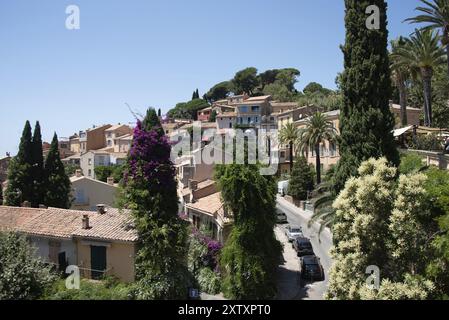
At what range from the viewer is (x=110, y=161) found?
8050 cm

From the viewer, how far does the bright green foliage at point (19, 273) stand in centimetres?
1802

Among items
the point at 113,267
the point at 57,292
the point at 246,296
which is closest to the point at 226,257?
the point at 246,296

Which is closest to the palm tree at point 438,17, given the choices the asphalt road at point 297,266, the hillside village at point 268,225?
the hillside village at point 268,225

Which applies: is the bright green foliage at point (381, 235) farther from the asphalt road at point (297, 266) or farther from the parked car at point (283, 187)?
the parked car at point (283, 187)

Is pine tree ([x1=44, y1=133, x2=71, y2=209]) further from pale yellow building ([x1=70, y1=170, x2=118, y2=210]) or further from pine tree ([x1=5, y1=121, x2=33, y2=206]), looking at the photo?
pine tree ([x1=5, y1=121, x2=33, y2=206])

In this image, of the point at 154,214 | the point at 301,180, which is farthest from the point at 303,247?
the point at 301,180

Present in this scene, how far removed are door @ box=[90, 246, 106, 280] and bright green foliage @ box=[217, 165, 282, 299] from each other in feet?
21.6

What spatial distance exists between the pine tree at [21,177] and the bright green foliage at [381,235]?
33417 millimetres

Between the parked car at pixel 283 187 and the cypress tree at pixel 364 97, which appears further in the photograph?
the parked car at pixel 283 187

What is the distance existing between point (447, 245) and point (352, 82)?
9735mm

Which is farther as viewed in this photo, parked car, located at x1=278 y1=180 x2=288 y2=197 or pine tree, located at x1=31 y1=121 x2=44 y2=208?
parked car, located at x1=278 y1=180 x2=288 y2=197

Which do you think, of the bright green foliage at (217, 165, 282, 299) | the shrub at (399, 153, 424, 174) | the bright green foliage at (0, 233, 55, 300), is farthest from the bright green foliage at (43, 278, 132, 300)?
the shrub at (399, 153, 424, 174)

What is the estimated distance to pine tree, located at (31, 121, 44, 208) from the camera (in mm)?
41094
